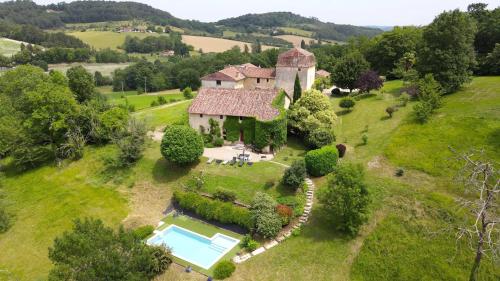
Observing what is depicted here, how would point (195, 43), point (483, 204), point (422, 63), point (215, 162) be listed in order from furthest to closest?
point (195, 43), point (422, 63), point (215, 162), point (483, 204)

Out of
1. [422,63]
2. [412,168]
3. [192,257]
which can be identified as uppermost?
[422,63]

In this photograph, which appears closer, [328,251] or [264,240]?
[328,251]

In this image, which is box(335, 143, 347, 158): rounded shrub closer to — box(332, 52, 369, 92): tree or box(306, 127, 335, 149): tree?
box(306, 127, 335, 149): tree

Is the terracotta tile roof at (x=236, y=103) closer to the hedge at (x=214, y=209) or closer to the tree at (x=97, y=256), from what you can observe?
the hedge at (x=214, y=209)

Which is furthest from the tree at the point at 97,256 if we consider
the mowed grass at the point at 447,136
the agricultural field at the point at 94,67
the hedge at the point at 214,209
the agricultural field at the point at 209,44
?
the agricultural field at the point at 209,44

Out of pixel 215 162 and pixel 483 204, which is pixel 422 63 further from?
pixel 483 204

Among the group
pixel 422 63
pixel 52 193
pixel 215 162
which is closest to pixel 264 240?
pixel 215 162

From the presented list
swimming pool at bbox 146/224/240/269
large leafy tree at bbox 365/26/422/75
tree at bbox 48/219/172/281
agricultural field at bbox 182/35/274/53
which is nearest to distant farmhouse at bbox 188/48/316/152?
swimming pool at bbox 146/224/240/269
